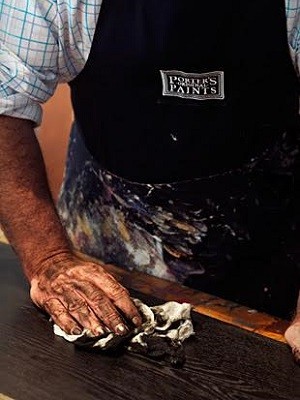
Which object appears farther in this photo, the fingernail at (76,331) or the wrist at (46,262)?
the wrist at (46,262)

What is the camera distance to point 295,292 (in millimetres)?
1546

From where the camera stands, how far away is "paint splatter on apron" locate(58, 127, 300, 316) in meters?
1.47

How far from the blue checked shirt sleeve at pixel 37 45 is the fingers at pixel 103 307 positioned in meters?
0.32

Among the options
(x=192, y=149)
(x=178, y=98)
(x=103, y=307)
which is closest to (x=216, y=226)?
(x=192, y=149)

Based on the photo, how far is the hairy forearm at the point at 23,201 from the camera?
52.6 inches

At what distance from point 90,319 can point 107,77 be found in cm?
41

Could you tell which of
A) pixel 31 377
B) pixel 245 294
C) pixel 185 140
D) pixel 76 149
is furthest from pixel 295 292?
pixel 31 377

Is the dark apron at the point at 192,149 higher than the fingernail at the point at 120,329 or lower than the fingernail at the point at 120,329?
higher

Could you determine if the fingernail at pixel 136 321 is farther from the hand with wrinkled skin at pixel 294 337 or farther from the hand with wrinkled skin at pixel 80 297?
the hand with wrinkled skin at pixel 294 337

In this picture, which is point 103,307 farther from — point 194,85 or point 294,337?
point 194,85

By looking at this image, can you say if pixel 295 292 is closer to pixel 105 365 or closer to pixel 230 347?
pixel 230 347

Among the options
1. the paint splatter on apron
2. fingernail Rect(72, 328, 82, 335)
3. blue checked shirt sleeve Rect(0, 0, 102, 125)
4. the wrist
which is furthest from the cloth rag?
blue checked shirt sleeve Rect(0, 0, 102, 125)

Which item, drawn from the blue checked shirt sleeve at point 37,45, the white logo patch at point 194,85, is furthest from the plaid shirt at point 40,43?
the white logo patch at point 194,85

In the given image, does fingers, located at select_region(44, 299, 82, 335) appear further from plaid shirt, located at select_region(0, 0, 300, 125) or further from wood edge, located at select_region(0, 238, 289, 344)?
plaid shirt, located at select_region(0, 0, 300, 125)
